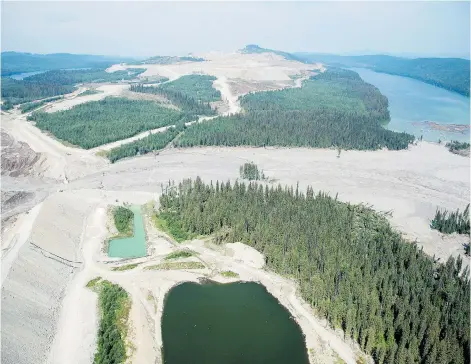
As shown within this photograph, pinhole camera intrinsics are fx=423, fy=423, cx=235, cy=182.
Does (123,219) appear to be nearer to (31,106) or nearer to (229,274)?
(229,274)

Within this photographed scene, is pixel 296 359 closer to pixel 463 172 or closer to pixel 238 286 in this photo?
pixel 238 286

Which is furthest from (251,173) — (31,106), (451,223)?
(31,106)

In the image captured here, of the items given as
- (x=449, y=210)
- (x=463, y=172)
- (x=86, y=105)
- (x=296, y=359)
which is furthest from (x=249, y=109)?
(x=296, y=359)

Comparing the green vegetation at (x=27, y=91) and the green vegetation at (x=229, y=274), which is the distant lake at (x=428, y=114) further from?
the green vegetation at (x=27, y=91)

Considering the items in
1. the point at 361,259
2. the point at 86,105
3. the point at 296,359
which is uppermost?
the point at 86,105

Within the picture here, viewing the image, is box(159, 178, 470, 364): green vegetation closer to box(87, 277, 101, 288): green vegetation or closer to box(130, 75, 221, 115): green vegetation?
box(87, 277, 101, 288): green vegetation

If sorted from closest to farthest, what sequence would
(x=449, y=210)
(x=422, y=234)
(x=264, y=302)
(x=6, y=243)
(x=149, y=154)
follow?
(x=264, y=302), (x=6, y=243), (x=422, y=234), (x=449, y=210), (x=149, y=154)

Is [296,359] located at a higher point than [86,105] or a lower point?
lower
